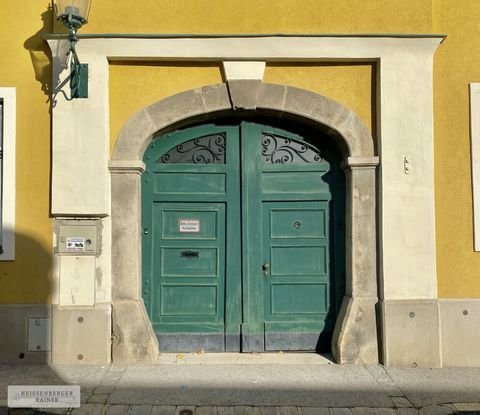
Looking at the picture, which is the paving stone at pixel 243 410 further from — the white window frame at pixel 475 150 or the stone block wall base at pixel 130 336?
the white window frame at pixel 475 150

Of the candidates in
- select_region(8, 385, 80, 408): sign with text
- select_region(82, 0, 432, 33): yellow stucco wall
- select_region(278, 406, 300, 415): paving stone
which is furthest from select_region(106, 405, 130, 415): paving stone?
select_region(82, 0, 432, 33): yellow stucco wall

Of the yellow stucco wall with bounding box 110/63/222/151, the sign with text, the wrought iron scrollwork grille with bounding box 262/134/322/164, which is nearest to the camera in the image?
the sign with text

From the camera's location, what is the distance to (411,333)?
5.55 meters

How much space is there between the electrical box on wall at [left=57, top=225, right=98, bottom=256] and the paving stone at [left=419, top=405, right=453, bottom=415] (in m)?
3.45

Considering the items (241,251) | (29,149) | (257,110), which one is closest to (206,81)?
(257,110)

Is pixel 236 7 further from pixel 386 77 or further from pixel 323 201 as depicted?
pixel 323 201

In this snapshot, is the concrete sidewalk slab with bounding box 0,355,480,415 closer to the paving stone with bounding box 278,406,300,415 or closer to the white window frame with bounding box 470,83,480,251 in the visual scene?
the paving stone with bounding box 278,406,300,415

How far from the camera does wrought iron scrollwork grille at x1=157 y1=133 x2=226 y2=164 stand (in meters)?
6.06

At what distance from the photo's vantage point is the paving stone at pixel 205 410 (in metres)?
4.43

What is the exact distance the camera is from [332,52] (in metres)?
5.70

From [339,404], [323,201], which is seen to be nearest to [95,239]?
[323,201]

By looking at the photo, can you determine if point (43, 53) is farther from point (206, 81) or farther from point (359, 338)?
point (359, 338)

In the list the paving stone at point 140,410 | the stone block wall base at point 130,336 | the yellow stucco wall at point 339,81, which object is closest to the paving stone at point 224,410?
the paving stone at point 140,410

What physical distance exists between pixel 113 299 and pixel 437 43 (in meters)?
4.35
